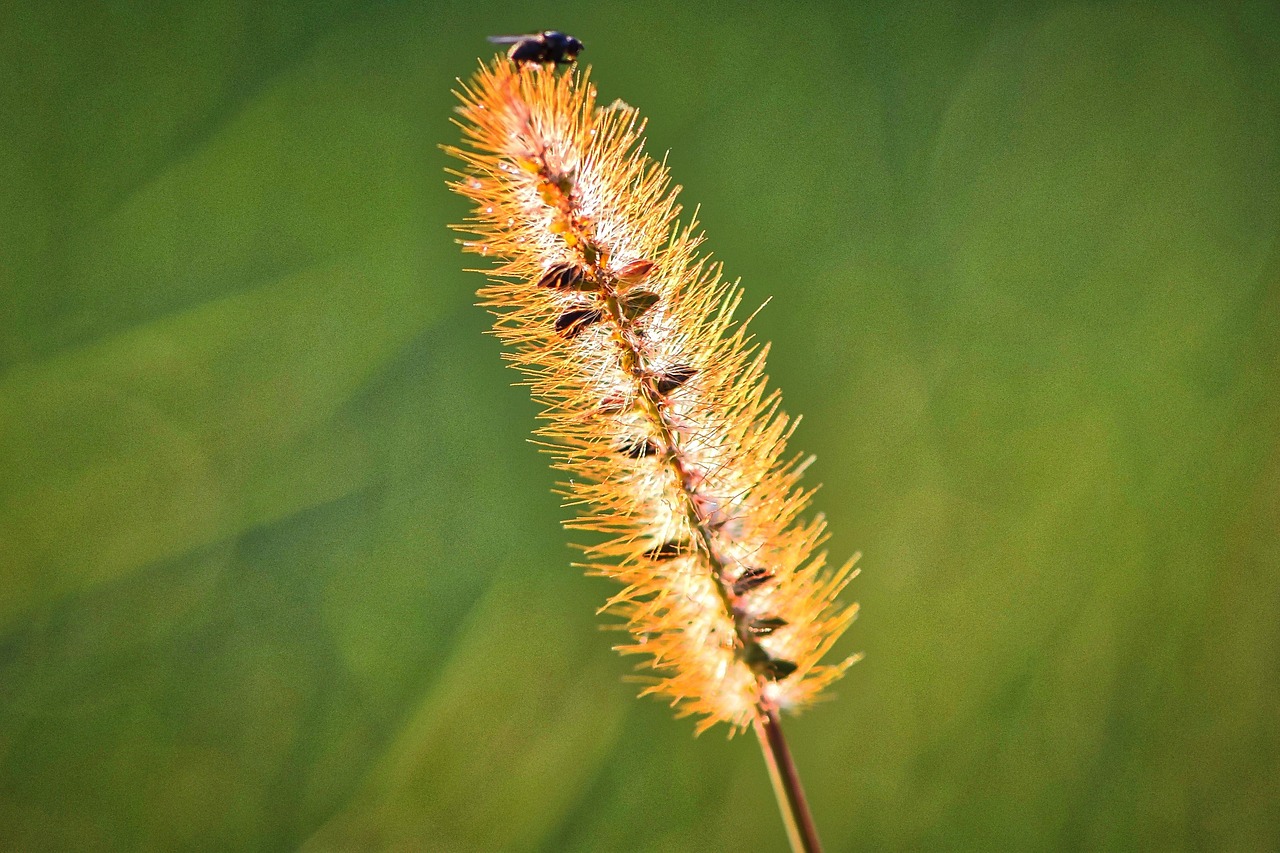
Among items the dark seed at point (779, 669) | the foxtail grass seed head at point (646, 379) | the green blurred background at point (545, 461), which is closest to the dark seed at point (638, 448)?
the foxtail grass seed head at point (646, 379)

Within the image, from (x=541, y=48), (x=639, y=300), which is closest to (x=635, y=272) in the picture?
(x=639, y=300)

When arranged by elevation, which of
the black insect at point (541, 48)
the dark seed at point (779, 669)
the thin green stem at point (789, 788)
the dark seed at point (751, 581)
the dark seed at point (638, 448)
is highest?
the black insect at point (541, 48)

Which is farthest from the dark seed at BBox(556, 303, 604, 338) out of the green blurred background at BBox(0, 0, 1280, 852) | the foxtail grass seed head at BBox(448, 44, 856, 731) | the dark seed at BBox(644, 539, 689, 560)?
the green blurred background at BBox(0, 0, 1280, 852)

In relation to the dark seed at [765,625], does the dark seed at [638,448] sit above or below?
above

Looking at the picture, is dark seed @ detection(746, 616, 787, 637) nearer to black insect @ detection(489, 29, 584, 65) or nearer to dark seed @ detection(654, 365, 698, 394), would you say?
dark seed @ detection(654, 365, 698, 394)

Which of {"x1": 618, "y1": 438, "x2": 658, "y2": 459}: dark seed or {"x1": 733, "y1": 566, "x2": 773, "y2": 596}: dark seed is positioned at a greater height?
{"x1": 618, "y1": 438, "x2": 658, "y2": 459}: dark seed

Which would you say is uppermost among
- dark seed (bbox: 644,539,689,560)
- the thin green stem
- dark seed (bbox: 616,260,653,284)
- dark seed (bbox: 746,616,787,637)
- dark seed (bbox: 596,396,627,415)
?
dark seed (bbox: 616,260,653,284)

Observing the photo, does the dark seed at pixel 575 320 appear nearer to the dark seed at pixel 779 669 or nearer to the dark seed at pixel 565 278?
the dark seed at pixel 565 278
